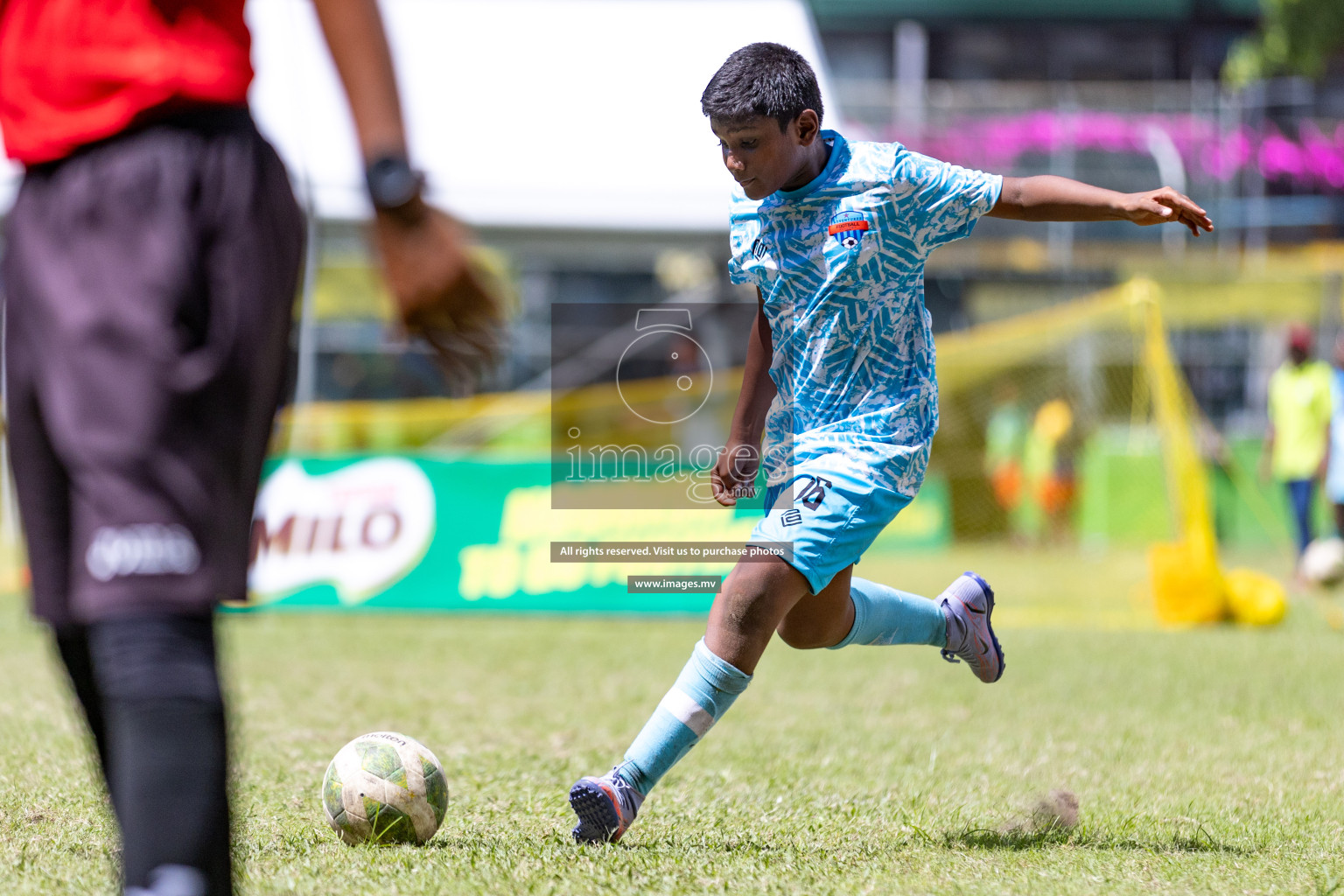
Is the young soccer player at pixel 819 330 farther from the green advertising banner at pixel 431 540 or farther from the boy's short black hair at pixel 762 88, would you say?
the green advertising banner at pixel 431 540

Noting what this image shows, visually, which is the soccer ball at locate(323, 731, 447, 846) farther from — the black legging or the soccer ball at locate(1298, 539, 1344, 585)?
the soccer ball at locate(1298, 539, 1344, 585)

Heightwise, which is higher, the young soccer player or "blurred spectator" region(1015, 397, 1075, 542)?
the young soccer player

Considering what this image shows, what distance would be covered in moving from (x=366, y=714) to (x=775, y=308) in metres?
3.09

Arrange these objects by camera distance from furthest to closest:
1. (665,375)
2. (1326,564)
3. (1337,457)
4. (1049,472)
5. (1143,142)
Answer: (665,375), (1143,142), (1049,472), (1337,457), (1326,564)

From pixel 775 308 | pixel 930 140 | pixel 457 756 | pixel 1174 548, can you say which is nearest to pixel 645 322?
pixel 930 140

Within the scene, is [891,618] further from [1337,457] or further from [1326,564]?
[1337,457]

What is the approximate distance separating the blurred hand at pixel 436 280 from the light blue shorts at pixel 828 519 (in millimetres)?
1681

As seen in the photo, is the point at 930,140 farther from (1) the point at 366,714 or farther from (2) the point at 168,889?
(2) the point at 168,889

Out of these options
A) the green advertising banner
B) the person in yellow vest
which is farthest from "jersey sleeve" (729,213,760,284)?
the person in yellow vest

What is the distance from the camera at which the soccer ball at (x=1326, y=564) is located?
10891mm

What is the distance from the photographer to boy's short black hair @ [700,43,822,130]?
3439 mm

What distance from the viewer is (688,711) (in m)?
3.56

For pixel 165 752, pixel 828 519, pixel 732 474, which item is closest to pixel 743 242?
pixel 732 474

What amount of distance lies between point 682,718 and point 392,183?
199cm
